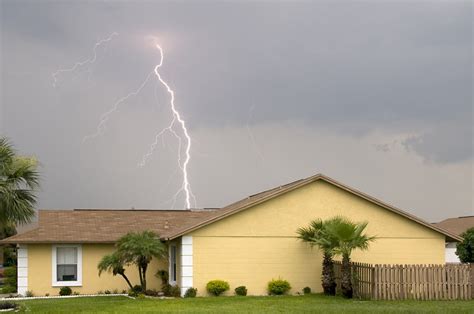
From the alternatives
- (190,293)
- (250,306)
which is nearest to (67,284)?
(190,293)

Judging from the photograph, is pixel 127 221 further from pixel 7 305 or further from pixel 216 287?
pixel 7 305

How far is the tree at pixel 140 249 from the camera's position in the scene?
3075 cm

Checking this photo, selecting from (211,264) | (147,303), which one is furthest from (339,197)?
(147,303)

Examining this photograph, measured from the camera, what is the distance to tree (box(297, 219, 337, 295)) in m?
28.8

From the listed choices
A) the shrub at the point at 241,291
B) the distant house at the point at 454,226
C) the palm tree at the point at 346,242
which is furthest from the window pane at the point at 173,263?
the distant house at the point at 454,226

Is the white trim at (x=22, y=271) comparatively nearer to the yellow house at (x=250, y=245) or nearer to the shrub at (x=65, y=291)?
the yellow house at (x=250, y=245)

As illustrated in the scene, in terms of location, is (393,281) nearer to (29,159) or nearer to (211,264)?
(211,264)

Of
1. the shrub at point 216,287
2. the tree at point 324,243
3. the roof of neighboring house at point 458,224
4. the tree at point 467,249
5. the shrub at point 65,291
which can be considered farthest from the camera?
the roof of neighboring house at point 458,224

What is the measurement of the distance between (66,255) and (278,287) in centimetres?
1085

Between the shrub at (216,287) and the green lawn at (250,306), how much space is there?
4.34 ft

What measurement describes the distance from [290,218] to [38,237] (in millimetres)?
11873

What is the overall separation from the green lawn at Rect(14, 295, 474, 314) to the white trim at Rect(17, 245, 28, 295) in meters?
5.47

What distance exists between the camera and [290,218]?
32.1m

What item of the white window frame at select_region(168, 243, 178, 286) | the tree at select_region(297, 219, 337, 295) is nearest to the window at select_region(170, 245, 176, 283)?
Answer: the white window frame at select_region(168, 243, 178, 286)
